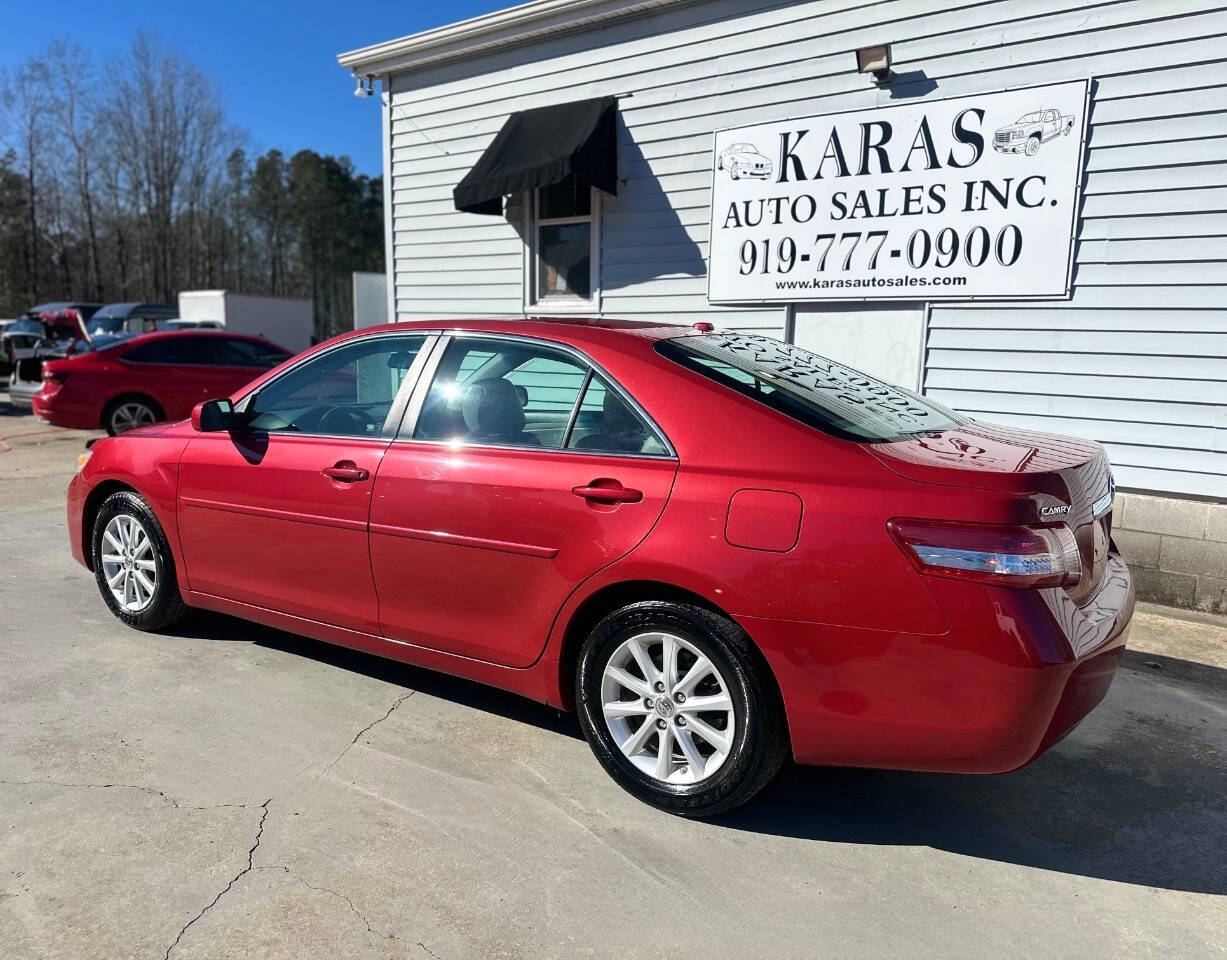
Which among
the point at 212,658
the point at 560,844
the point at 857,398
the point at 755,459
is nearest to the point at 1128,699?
the point at 857,398

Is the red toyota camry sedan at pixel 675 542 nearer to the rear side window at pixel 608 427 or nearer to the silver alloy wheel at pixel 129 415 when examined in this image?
the rear side window at pixel 608 427

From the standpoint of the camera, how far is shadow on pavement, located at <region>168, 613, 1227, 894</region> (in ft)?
8.87

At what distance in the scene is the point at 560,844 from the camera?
2672mm

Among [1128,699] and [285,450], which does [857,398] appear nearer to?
[1128,699]

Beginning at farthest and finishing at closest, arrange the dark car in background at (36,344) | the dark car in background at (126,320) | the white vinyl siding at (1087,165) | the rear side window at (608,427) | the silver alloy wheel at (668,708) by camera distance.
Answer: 1. the dark car in background at (126,320)
2. the dark car in background at (36,344)
3. the white vinyl siding at (1087,165)
4. the rear side window at (608,427)
5. the silver alloy wheel at (668,708)

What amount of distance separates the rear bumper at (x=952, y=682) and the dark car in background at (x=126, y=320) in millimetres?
20252

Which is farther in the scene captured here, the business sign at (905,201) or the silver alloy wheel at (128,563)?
the business sign at (905,201)

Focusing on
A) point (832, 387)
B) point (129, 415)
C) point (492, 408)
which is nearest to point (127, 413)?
point (129, 415)

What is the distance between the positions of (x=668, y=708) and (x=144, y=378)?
10.00 m

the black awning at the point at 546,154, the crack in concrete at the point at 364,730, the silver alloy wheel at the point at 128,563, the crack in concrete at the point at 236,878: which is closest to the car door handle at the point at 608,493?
the crack in concrete at the point at 364,730

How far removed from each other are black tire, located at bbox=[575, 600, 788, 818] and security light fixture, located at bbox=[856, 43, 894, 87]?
5.15 meters

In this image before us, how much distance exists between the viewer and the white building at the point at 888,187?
5.31 m

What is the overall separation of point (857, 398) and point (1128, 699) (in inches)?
82.8

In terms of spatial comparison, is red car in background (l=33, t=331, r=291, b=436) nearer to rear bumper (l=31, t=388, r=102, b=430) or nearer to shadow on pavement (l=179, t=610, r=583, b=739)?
A: rear bumper (l=31, t=388, r=102, b=430)
